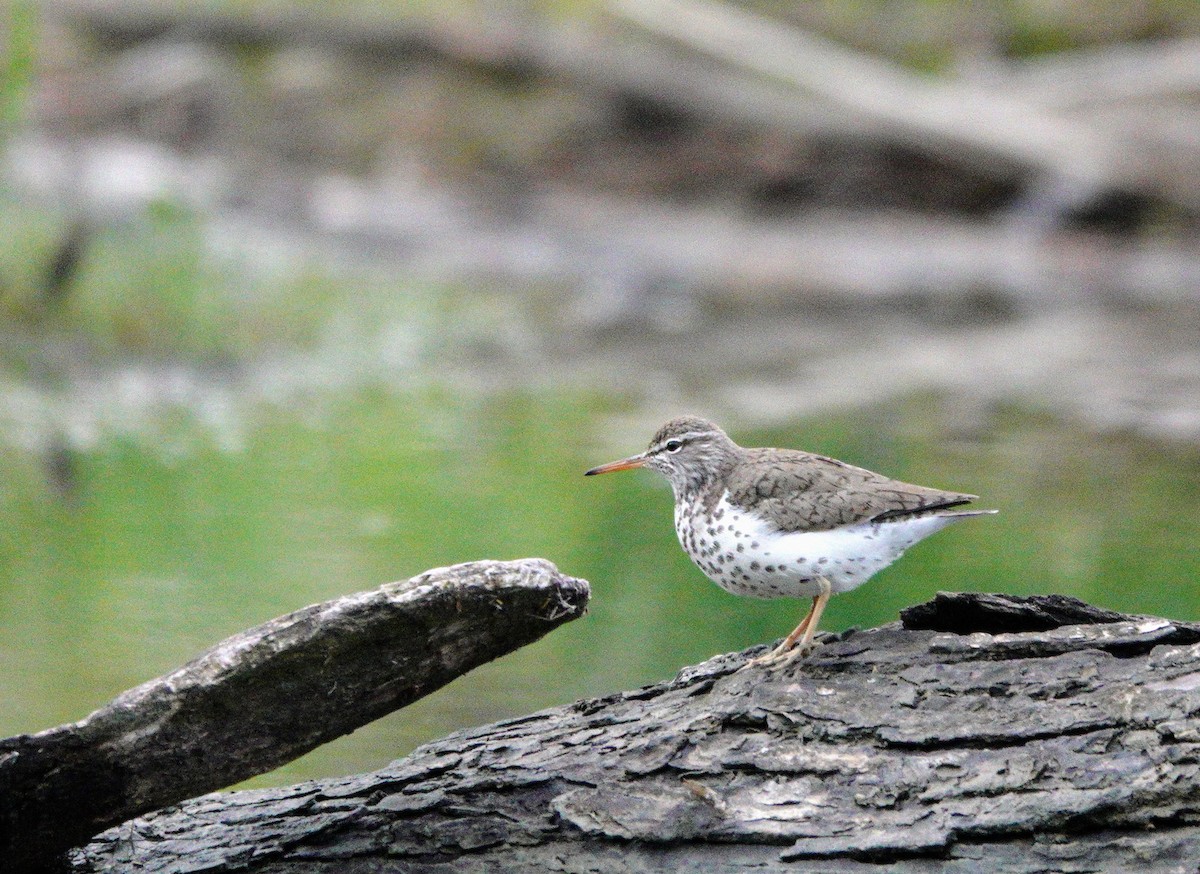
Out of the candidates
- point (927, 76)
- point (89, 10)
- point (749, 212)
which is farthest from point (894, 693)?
point (89, 10)

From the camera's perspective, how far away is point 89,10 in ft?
72.7

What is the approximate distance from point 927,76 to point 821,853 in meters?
18.6

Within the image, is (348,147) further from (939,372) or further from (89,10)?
(939,372)

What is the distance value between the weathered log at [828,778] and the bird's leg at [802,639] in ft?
0.17

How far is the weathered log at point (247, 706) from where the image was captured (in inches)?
173

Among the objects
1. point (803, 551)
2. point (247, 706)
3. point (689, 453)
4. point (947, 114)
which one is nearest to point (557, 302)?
point (947, 114)

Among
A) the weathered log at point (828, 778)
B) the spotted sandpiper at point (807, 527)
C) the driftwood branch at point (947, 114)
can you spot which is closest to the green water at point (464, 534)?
the weathered log at point (828, 778)

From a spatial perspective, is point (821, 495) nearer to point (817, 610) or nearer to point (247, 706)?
point (817, 610)

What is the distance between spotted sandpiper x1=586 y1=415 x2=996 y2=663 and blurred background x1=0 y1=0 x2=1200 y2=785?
2038 millimetres

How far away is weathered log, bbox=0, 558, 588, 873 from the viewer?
4.41 m

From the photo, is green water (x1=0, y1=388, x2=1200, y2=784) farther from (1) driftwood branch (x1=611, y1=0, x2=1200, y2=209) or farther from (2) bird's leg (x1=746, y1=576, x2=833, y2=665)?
(1) driftwood branch (x1=611, y1=0, x2=1200, y2=209)

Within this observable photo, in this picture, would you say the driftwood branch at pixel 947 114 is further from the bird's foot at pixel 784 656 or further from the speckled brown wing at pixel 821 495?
the bird's foot at pixel 784 656

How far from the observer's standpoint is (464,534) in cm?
1009

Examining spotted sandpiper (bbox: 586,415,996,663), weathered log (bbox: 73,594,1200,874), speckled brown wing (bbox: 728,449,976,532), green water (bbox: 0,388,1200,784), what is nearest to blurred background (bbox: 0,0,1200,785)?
green water (bbox: 0,388,1200,784)
